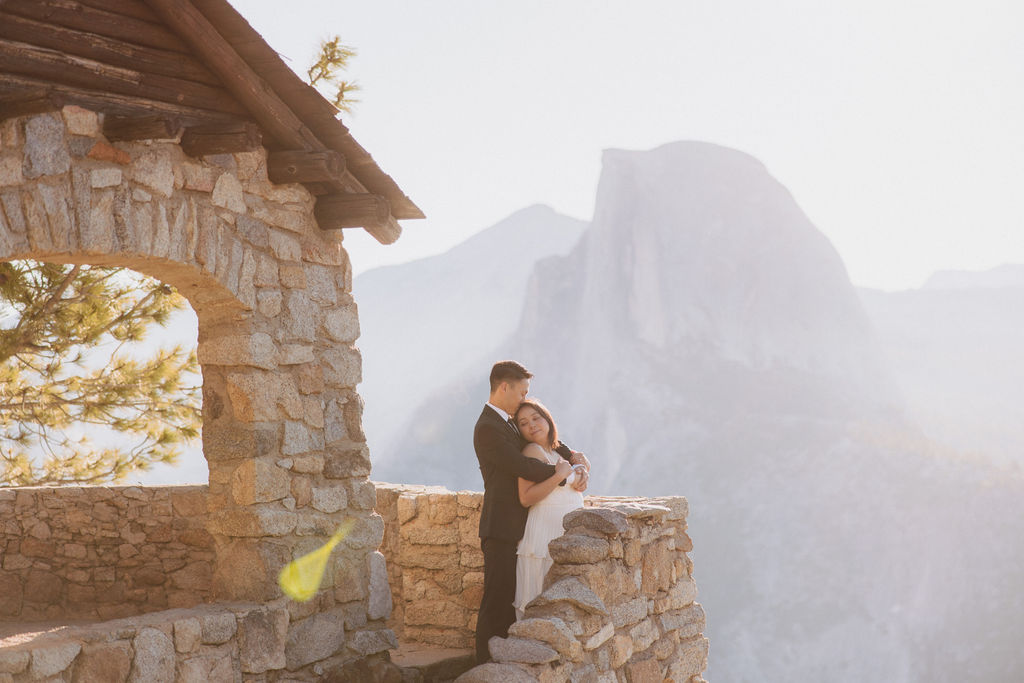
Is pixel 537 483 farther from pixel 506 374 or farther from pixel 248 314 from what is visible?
pixel 248 314

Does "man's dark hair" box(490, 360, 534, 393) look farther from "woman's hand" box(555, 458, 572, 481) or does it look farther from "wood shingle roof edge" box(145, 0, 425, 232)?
"wood shingle roof edge" box(145, 0, 425, 232)

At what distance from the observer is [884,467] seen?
139 ft

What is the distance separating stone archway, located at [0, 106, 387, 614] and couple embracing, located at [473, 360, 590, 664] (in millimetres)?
776

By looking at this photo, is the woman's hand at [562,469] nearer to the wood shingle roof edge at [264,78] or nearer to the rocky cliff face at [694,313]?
the wood shingle roof edge at [264,78]

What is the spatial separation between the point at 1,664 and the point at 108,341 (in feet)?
18.7

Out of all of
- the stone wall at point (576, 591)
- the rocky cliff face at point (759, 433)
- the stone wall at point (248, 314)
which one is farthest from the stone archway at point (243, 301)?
the rocky cliff face at point (759, 433)

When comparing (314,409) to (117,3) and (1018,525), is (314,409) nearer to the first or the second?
(117,3)

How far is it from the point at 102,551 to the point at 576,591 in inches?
155

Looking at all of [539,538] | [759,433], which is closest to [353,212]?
[539,538]

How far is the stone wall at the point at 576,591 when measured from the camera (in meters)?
4.28

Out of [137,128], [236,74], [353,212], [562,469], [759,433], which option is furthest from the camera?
[759,433]

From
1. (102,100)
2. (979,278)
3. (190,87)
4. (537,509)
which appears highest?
(979,278)

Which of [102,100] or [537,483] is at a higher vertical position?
[102,100]

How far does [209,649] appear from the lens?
4.37 metres
